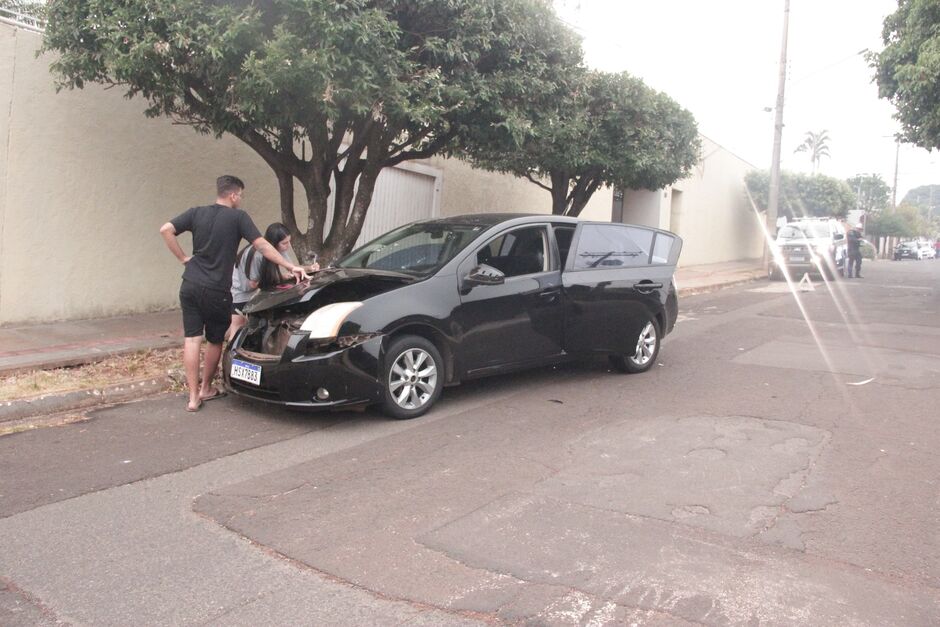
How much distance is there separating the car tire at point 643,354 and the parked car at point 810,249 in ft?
50.7

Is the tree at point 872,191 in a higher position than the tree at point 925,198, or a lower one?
lower

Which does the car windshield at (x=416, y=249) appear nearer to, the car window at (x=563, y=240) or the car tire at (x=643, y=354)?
the car window at (x=563, y=240)

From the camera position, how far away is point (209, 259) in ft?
19.6

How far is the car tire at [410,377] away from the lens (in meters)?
5.65

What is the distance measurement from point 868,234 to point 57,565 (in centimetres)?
6316

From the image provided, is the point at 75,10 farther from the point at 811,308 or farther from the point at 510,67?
the point at 811,308

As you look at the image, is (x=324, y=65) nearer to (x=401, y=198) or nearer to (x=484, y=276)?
(x=484, y=276)

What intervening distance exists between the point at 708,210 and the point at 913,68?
16.4 meters

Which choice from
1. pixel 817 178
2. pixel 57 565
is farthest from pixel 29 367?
pixel 817 178

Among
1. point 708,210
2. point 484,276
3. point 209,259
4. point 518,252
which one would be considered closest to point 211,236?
point 209,259

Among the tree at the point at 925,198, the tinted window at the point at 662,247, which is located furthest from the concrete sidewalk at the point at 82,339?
the tree at the point at 925,198

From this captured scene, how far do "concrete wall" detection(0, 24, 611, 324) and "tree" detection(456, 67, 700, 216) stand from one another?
13.3 ft

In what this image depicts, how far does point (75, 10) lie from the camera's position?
7180 mm

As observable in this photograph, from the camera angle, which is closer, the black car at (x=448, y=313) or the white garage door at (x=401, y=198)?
the black car at (x=448, y=313)
